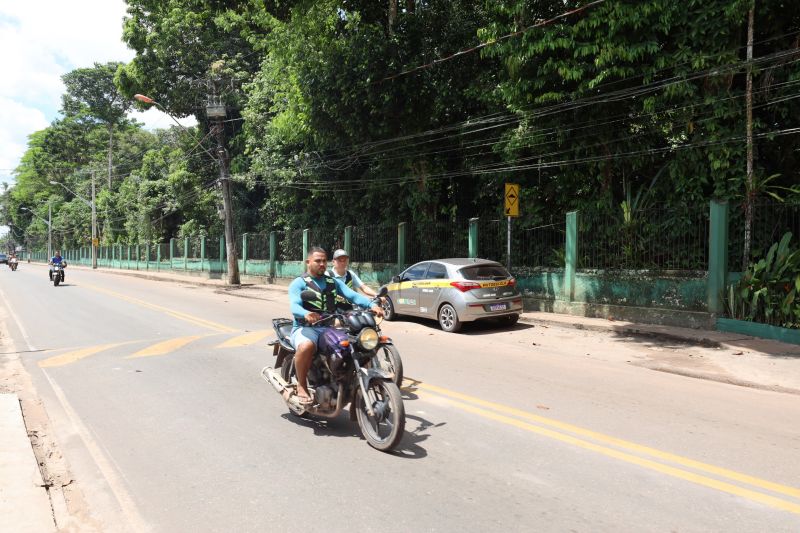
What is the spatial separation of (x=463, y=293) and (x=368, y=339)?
710 cm

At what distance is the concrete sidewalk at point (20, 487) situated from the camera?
3375mm

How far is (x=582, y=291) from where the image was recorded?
14.2m

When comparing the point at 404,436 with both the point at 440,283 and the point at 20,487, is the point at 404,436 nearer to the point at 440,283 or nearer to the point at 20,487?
the point at 20,487

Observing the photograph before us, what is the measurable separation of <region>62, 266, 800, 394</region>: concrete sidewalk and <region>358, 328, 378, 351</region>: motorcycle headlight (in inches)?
218

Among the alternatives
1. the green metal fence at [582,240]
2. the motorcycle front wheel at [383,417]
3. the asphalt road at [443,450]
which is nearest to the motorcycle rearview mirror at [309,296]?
the motorcycle front wheel at [383,417]

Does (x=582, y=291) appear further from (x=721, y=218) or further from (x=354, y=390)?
(x=354, y=390)

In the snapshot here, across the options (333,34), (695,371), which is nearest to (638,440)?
(695,371)

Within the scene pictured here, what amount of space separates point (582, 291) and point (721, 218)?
143 inches

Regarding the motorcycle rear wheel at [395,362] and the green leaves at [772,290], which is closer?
the motorcycle rear wheel at [395,362]

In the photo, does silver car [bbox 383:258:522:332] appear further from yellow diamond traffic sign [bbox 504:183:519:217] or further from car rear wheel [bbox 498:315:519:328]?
yellow diamond traffic sign [bbox 504:183:519:217]

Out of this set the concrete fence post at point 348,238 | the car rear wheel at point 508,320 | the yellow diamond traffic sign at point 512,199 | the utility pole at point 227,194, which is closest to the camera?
the car rear wheel at point 508,320

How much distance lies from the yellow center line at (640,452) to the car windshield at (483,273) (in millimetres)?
5596

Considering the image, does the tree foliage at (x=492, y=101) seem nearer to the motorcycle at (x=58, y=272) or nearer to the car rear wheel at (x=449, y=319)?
the car rear wheel at (x=449, y=319)

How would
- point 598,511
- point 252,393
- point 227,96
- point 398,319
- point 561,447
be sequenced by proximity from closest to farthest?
point 598,511 → point 561,447 → point 252,393 → point 398,319 → point 227,96
